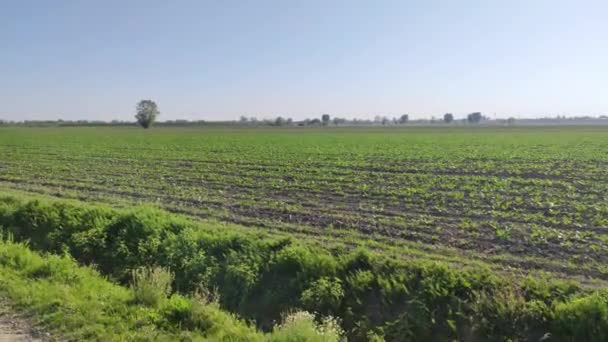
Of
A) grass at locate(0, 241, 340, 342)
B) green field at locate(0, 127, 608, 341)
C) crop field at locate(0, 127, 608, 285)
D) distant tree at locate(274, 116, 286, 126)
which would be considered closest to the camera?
grass at locate(0, 241, 340, 342)

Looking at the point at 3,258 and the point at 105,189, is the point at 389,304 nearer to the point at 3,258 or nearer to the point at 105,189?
the point at 3,258

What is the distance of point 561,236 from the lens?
8.77 meters

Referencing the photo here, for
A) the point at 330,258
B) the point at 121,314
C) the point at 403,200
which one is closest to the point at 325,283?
the point at 330,258

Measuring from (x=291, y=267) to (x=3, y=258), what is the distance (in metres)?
5.30

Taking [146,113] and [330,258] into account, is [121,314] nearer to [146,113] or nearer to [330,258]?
[330,258]

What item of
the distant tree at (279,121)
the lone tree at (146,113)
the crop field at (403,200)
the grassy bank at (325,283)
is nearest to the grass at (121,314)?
the grassy bank at (325,283)

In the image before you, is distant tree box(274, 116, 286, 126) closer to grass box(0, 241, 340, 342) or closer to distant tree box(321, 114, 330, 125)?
distant tree box(321, 114, 330, 125)

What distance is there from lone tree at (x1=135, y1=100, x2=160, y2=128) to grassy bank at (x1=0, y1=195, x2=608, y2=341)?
127 metres

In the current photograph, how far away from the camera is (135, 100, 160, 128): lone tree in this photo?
128 m

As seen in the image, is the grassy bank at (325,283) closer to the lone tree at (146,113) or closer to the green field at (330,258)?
the green field at (330,258)

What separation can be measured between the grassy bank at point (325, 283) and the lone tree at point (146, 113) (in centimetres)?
12729

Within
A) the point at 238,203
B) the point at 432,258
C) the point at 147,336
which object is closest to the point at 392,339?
the point at 432,258

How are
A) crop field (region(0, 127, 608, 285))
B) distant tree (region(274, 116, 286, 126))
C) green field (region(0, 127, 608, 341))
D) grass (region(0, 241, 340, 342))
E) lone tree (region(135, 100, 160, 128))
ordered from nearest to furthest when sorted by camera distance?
grass (region(0, 241, 340, 342)), green field (region(0, 127, 608, 341)), crop field (region(0, 127, 608, 285)), lone tree (region(135, 100, 160, 128)), distant tree (region(274, 116, 286, 126))

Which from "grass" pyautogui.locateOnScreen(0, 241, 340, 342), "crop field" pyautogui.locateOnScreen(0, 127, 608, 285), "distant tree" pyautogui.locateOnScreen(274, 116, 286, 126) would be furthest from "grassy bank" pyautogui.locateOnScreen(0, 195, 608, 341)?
"distant tree" pyautogui.locateOnScreen(274, 116, 286, 126)
